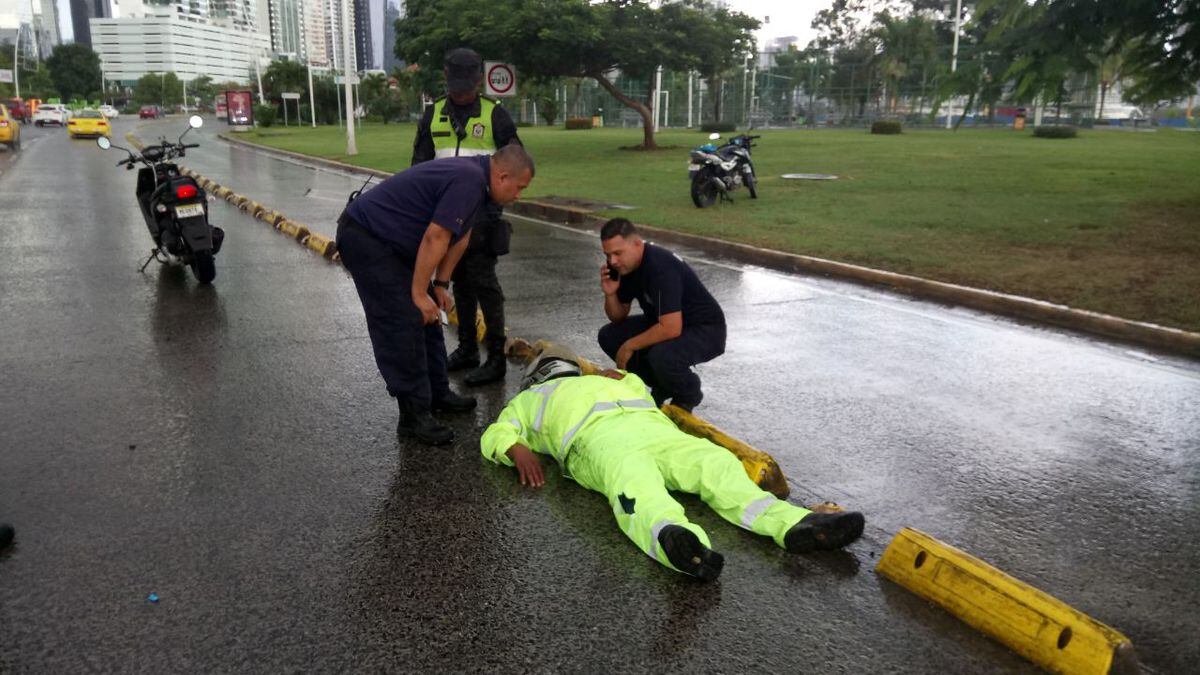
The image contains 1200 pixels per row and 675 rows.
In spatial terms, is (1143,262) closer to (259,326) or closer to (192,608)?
(259,326)

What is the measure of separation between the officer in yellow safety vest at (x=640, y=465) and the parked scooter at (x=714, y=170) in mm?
10391

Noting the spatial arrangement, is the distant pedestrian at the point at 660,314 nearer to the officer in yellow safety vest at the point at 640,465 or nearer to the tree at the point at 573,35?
the officer in yellow safety vest at the point at 640,465

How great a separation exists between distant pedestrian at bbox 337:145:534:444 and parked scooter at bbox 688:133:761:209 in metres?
10.3

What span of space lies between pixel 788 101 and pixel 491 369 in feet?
178

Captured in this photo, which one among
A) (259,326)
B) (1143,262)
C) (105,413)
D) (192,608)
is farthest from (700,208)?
(192,608)

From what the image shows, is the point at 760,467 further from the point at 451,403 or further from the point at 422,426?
the point at 451,403

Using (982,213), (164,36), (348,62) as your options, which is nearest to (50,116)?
(348,62)

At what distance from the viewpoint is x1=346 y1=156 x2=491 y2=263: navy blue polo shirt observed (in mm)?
4070

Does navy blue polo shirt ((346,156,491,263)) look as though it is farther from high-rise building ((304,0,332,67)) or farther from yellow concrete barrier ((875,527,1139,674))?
high-rise building ((304,0,332,67))

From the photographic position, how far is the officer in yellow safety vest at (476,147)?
5477mm

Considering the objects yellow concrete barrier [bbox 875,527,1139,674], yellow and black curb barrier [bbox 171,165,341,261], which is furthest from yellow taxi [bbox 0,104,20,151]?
yellow concrete barrier [bbox 875,527,1139,674]

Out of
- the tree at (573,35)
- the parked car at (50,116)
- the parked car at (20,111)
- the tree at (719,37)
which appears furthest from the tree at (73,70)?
the tree at (719,37)

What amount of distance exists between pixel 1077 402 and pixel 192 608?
15.9ft

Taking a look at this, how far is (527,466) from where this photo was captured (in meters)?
3.93
